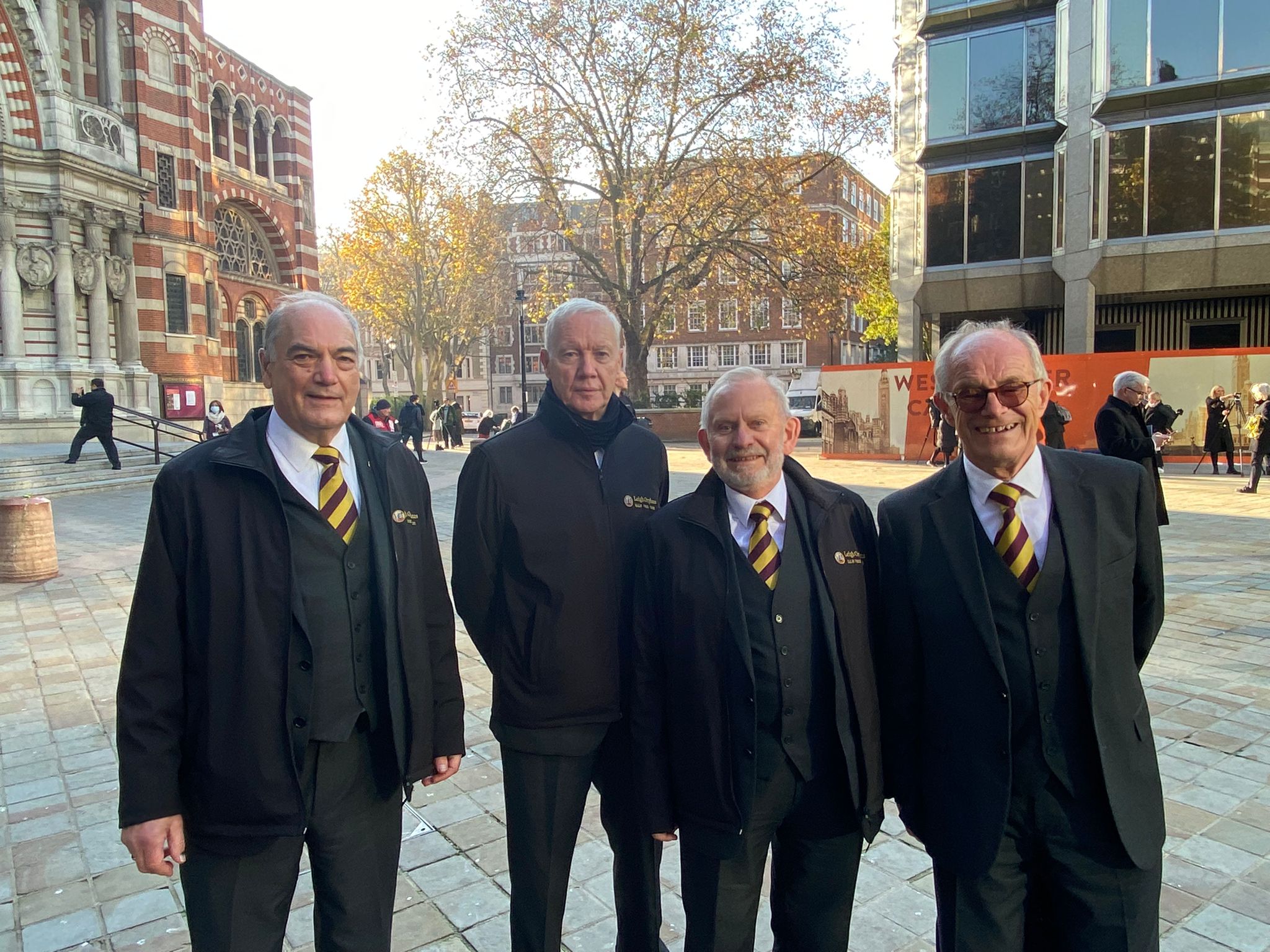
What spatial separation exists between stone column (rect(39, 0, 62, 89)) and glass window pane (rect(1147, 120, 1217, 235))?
28600 millimetres

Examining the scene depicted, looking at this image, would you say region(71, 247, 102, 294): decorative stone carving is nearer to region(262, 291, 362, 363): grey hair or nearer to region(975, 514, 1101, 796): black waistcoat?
region(262, 291, 362, 363): grey hair

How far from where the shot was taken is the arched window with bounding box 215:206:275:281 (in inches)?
1313

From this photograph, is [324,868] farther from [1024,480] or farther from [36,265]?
[36,265]

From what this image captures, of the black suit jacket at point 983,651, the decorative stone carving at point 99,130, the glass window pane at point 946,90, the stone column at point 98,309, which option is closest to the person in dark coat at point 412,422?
the stone column at point 98,309

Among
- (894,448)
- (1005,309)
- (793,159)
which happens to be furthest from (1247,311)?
(793,159)

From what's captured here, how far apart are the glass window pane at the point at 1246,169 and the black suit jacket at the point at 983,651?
24.5 metres

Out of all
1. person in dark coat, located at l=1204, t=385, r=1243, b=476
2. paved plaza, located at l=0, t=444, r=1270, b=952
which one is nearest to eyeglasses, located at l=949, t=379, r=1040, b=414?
paved plaza, located at l=0, t=444, r=1270, b=952

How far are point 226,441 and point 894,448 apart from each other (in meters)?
21.3

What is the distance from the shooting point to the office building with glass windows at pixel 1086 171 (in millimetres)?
21359

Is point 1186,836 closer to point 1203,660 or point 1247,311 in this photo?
point 1203,660

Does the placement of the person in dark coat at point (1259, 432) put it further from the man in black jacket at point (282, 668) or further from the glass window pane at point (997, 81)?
the man in black jacket at point (282, 668)

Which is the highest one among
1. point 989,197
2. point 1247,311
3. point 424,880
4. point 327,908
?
point 989,197

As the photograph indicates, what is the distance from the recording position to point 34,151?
2241 centimetres

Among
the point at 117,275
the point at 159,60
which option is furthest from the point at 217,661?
the point at 159,60
